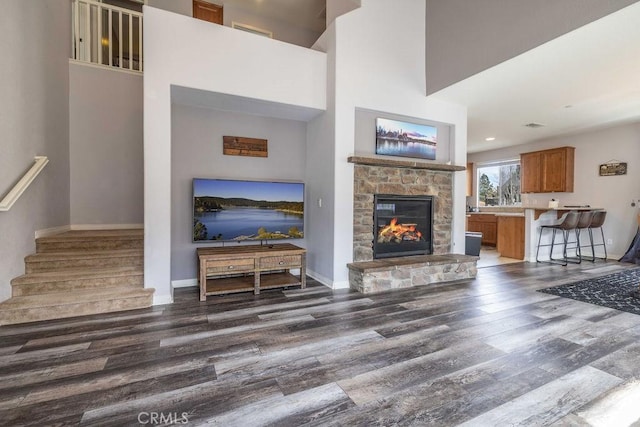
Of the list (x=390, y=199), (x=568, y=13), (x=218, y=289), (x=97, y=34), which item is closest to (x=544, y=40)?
(x=568, y=13)

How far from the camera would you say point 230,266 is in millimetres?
3361

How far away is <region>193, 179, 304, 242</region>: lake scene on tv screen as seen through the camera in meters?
3.60

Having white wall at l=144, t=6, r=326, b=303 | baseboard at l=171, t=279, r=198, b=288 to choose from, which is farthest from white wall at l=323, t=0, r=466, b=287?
baseboard at l=171, t=279, r=198, b=288

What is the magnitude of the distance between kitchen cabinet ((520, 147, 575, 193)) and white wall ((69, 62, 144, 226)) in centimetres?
816

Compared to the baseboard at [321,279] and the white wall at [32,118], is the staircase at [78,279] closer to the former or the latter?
the white wall at [32,118]

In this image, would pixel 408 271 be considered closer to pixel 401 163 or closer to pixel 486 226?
pixel 401 163

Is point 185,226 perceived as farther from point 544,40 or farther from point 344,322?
point 544,40

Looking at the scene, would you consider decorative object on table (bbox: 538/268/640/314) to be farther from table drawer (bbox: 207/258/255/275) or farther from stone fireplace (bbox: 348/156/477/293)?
table drawer (bbox: 207/258/255/275)

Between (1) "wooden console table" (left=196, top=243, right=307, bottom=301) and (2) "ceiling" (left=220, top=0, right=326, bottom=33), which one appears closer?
(1) "wooden console table" (left=196, top=243, right=307, bottom=301)

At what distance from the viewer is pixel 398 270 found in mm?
3770

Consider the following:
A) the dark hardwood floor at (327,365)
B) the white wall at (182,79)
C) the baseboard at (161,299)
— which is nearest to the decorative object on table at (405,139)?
the white wall at (182,79)

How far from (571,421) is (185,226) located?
3922 mm

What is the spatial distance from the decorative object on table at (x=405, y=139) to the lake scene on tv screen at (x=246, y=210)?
1.33 metres

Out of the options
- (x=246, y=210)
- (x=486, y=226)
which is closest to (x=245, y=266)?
(x=246, y=210)
